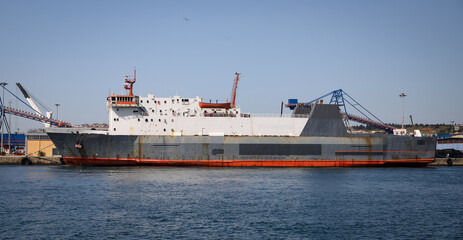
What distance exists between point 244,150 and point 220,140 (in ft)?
9.93

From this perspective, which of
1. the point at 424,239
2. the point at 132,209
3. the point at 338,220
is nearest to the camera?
the point at 424,239

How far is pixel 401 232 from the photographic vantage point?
61.4 ft

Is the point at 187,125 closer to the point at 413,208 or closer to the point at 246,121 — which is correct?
the point at 246,121

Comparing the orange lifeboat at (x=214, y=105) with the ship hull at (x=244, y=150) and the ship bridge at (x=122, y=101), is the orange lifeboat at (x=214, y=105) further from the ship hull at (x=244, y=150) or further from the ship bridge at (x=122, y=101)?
the ship bridge at (x=122, y=101)

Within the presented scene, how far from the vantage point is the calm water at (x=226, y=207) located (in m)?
18.6

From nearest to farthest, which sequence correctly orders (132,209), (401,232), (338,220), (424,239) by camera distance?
(424,239), (401,232), (338,220), (132,209)

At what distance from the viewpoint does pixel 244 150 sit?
45.7 meters

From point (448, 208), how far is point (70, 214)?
22.3 m

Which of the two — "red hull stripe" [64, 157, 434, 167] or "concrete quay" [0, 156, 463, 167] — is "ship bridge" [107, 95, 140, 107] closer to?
"red hull stripe" [64, 157, 434, 167]

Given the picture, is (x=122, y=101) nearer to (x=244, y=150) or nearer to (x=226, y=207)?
(x=244, y=150)

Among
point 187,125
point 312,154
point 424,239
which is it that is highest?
point 187,125

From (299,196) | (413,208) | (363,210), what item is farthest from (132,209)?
(413,208)

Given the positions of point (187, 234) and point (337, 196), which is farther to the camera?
point (337, 196)

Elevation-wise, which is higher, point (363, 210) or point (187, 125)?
point (187, 125)
